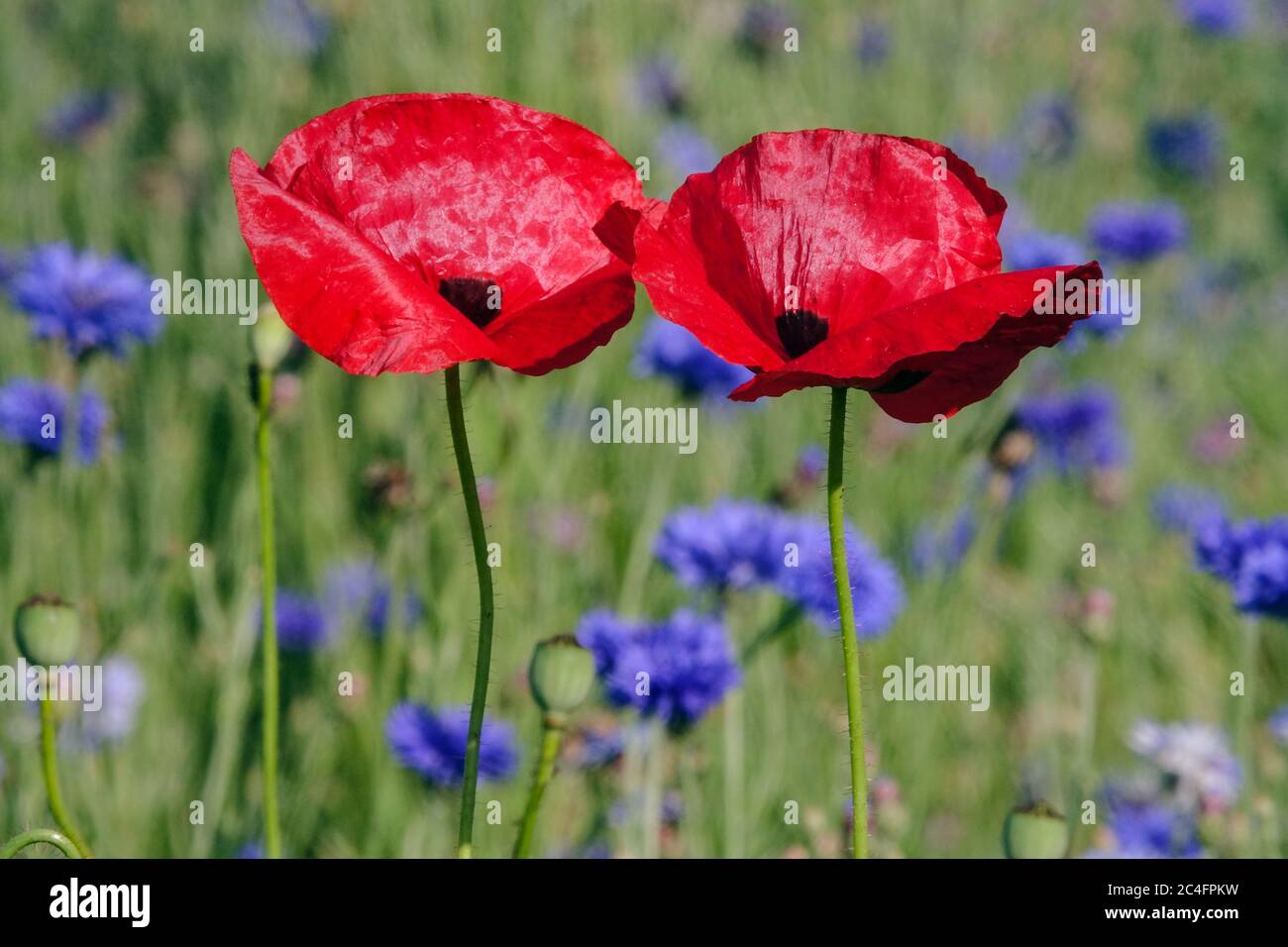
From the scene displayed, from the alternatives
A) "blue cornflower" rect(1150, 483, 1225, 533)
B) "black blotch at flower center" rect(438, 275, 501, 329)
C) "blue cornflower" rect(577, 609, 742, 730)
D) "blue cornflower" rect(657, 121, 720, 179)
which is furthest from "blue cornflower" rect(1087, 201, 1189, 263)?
"black blotch at flower center" rect(438, 275, 501, 329)

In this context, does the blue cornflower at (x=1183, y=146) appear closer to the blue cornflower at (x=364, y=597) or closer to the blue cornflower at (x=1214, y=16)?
the blue cornflower at (x=1214, y=16)

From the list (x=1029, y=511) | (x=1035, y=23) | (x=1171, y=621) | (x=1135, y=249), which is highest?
(x=1035, y=23)

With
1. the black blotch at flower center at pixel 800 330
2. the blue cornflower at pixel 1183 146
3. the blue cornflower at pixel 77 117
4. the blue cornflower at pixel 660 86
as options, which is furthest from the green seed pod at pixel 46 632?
the blue cornflower at pixel 1183 146

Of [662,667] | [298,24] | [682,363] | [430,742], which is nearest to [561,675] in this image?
[662,667]

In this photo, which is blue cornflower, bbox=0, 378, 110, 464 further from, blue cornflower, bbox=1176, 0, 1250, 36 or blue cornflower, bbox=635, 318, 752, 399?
blue cornflower, bbox=1176, 0, 1250, 36
